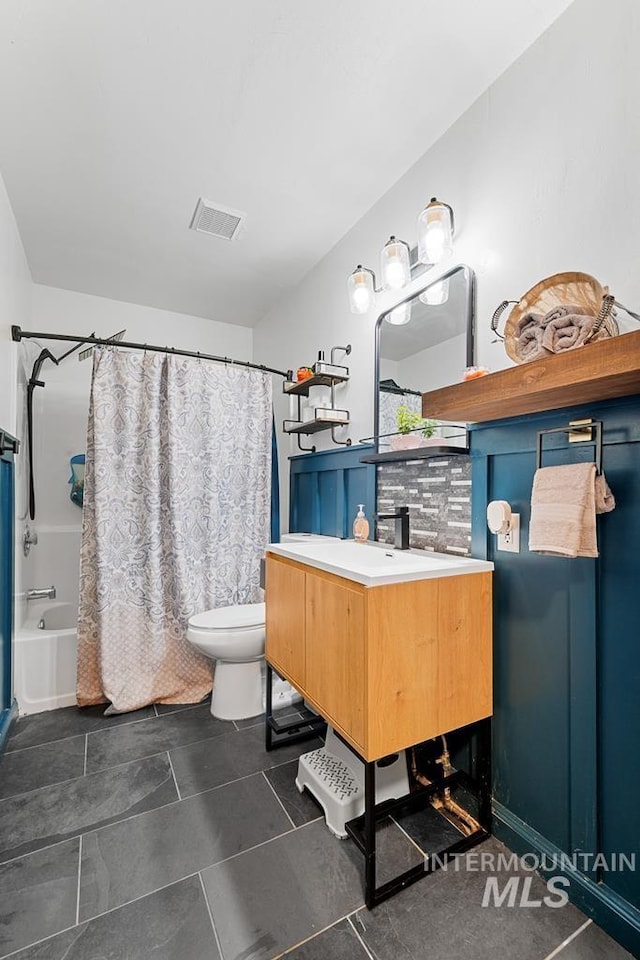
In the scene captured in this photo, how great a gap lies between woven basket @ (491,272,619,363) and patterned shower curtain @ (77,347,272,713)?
1683mm

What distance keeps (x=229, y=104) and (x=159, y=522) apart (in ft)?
6.14

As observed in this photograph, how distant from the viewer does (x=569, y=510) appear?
3.53 ft

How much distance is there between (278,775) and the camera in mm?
1678

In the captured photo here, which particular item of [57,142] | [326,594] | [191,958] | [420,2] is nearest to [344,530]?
[326,594]

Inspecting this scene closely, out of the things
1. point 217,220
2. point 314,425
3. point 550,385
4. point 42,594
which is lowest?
point 42,594

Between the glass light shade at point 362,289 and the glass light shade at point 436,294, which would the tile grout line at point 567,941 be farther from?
the glass light shade at point 362,289

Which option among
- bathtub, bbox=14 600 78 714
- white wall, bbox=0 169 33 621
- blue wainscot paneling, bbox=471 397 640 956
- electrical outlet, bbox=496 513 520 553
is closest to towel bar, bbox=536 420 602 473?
blue wainscot paneling, bbox=471 397 640 956

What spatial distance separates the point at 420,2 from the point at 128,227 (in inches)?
66.9

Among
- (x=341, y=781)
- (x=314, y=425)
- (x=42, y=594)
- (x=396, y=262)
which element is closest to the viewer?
(x=341, y=781)

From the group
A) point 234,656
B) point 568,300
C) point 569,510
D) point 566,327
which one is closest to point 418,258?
point 568,300

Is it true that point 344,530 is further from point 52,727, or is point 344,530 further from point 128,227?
point 128,227

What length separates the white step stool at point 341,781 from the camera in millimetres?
1391

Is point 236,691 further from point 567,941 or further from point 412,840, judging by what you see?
point 567,941

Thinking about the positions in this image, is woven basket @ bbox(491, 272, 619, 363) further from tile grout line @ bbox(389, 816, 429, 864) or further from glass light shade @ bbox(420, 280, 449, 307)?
tile grout line @ bbox(389, 816, 429, 864)
